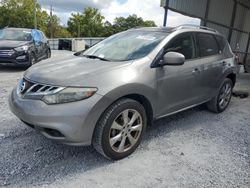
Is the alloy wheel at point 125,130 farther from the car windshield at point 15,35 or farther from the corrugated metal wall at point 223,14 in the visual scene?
the corrugated metal wall at point 223,14

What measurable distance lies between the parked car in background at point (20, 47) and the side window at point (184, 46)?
6.09 m

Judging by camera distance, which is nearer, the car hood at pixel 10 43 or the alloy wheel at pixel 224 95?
the alloy wheel at pixel 224 95

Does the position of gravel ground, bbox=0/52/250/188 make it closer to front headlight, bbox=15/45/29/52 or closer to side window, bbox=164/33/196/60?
side window, bbox=164/33/196/60

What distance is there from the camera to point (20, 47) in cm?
854

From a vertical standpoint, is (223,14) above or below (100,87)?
above

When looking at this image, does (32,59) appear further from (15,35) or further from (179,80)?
(179,80)

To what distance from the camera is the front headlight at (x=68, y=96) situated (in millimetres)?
2768

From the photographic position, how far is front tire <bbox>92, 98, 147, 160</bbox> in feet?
9.69

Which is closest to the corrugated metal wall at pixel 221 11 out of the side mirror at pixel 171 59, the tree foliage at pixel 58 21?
the side mirror at pixel 171 59

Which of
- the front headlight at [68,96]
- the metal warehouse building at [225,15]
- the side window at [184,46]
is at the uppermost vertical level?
the metal warehouse building at [225,15]

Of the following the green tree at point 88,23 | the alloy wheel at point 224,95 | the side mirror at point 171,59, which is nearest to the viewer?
the side mirror at point 171,59

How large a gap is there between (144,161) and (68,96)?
1230 mm

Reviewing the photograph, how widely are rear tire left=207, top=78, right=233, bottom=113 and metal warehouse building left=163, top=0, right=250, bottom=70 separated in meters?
5.50

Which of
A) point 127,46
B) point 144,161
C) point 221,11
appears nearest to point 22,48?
point 127,46
